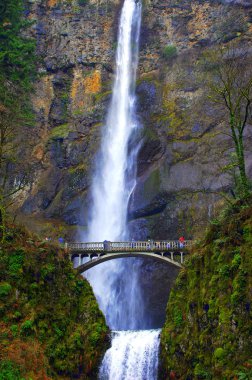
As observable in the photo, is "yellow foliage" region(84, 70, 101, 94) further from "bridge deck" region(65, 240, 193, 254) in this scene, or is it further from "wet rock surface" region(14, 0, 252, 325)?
"bridge deck" region(65, 240, 193, 254)

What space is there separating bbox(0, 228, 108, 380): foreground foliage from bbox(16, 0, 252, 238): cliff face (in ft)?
40.5

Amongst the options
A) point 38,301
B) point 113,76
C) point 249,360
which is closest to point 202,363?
point 249,360

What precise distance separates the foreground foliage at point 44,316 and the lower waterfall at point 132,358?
701 millimetres

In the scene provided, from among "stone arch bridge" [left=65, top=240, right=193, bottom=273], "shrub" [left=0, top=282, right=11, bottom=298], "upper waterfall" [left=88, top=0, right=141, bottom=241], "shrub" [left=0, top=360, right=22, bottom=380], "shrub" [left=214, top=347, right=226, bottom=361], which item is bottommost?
"shrub" [left=0, top=360, right=22, bottom=380]

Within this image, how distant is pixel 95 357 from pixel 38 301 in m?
4.66

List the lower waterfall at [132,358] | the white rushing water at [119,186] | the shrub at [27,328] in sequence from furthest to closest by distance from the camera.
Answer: the white rushing water at [119,186], the lower waterfall at [132,358], the shrub at [27,328]

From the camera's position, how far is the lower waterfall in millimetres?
26531

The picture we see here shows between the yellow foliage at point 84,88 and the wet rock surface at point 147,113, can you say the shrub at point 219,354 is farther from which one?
the yellow foliage at point 84,88

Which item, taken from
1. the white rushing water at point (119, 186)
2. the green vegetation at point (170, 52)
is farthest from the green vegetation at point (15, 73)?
the green vegetation at point (170, 52)

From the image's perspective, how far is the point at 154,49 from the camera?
5444 cm

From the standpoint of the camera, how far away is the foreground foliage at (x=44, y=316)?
22953 millimetres

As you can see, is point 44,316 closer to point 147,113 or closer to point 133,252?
point 133,252

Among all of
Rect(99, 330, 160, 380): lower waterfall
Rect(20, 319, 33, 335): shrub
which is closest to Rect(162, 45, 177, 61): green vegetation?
Rect(99, 330, 160, 380): lower waterfall

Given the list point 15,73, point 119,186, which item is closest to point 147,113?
point 119,186
